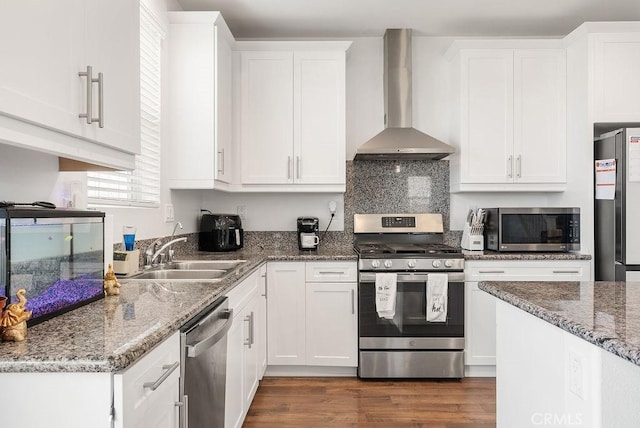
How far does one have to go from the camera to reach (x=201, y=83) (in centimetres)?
292

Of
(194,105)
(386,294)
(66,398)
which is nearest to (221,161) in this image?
(194,105)

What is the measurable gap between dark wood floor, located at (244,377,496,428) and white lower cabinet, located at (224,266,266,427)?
20 cm

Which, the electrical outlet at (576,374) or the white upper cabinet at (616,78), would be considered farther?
the white upper cabinet at (616,78)

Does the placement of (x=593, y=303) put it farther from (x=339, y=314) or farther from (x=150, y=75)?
(x=150, y=75)

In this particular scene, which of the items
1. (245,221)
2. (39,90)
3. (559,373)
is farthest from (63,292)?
(245,221)

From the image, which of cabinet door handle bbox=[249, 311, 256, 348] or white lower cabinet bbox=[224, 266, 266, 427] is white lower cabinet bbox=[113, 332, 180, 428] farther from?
cabinet door handle bbox=[249, 311, 256, 348]

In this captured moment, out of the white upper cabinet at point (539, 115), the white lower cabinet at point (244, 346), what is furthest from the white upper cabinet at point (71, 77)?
the white upper cabinet at point (539, 115)

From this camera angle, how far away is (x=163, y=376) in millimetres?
1144

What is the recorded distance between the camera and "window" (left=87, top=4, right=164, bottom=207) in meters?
2.32

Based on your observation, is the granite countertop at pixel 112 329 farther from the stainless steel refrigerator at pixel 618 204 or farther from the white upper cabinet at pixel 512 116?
the stainless steel refrigerator at pixel 618 204

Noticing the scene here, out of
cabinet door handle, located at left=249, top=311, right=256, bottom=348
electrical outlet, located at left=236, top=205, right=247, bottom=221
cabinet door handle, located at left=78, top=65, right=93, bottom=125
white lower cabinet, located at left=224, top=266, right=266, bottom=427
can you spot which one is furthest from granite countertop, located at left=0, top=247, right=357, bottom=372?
electrical outlet, located at left=236, top=205, right=247, bottom=221

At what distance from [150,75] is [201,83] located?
0.37 metres

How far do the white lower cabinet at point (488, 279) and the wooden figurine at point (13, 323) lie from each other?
2.73 m

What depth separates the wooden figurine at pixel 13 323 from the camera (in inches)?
39.9
